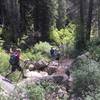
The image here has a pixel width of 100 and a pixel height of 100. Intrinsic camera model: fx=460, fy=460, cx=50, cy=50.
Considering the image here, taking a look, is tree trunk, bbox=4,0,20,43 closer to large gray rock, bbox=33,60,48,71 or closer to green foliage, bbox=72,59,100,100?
large gray rock, bbox=33,60,48,71

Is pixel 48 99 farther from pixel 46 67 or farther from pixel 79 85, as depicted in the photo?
pixel 46 67

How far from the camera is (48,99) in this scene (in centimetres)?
1148

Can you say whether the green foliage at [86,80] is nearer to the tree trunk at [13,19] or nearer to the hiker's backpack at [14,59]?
the hiker's backpack at [14,59]

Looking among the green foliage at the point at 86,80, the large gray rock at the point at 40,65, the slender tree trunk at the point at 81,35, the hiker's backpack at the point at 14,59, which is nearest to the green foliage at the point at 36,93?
the green foliage at the point at 86,80

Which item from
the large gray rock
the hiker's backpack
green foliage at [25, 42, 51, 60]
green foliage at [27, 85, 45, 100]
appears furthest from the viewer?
green foliage at [25, 42, 51, 60]

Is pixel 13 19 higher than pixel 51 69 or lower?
higher

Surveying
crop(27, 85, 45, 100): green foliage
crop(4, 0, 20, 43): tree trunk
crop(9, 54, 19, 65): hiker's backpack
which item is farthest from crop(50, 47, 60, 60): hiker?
crop(27, 85, 45, 100): green foliage

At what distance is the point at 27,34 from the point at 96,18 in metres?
10.5

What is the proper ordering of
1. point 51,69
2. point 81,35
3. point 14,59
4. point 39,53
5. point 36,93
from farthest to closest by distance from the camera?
point 81,35
point 39,53
point 51,69
point 14,59
point 36,93

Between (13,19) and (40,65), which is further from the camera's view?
(13,19)

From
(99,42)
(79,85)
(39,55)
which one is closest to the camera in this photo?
(79,85)

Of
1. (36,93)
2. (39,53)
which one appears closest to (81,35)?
(39,53)

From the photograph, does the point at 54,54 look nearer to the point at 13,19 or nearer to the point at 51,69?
the point at 51,69

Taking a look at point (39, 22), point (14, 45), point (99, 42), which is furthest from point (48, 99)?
point (39, 22)
